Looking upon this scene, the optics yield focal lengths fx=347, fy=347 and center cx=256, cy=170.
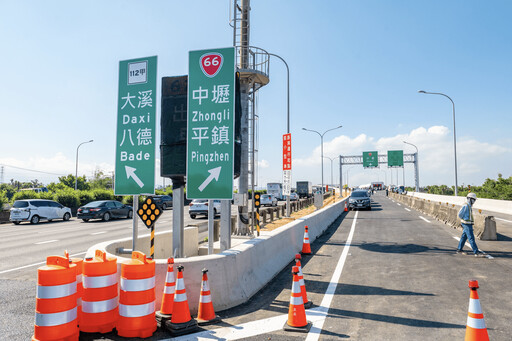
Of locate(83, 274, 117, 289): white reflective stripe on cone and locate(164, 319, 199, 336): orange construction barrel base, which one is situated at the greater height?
Answer: locate(83, 274, 117, 289): white reflective stripe on cone

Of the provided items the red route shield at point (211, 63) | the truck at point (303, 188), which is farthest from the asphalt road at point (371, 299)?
the truck at point (303, 188)

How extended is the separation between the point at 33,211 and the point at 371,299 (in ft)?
82.9

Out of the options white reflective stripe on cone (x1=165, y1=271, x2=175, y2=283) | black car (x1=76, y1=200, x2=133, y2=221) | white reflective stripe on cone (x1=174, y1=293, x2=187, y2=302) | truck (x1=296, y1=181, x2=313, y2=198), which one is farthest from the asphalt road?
truck (x1=296, y1=181, x2=313, y2=198)

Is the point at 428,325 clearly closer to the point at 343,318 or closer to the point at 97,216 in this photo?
the point at 343,318

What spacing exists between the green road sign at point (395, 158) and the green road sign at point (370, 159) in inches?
84.6

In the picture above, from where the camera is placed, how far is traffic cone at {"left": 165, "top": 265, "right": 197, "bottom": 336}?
488 centimetres

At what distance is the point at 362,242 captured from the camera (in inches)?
525

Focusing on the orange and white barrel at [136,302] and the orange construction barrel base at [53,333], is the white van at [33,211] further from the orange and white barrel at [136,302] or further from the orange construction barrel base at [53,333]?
the orange and white barrel at [136,302]

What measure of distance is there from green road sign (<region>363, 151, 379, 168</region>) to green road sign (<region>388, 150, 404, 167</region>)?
2.15 m

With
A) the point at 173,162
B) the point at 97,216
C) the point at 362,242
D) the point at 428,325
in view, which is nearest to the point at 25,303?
the point at 173,162

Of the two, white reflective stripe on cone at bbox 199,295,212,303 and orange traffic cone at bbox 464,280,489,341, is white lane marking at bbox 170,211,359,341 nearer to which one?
white reflective stripe on cone at bbox 199,295,212,303

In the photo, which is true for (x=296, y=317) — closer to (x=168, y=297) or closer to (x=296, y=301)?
(x=296, y=301)

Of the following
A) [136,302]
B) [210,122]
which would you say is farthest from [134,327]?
[210,122]

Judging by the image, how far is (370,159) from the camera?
61.5 m
